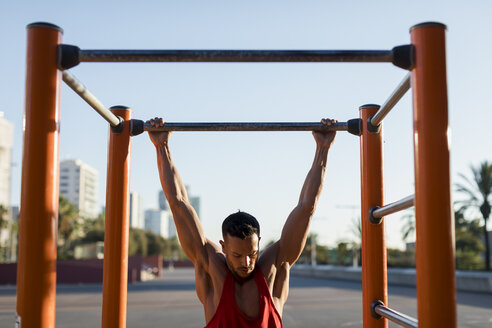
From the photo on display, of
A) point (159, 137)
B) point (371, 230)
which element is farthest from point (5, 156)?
point (371, 230)

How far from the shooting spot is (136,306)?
53.7 ft

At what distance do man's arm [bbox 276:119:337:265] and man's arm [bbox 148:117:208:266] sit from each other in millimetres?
410

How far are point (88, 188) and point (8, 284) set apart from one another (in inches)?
5032

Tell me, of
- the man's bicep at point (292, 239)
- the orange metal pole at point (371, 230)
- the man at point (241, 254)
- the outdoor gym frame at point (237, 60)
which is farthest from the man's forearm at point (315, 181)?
the outdoor gym frame at point (237, 60)

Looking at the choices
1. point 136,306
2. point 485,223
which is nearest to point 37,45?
point 136,306

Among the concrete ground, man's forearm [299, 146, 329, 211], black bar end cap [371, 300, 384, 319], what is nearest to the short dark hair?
man's forearm [299, 146, 329, 211]

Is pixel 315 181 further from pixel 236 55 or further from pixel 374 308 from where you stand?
pixel 236 55

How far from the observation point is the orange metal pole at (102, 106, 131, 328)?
9.40 feet

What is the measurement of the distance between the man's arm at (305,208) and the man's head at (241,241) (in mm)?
304

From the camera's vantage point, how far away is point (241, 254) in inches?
100

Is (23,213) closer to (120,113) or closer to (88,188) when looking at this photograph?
(120,113)

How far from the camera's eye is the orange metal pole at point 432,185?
6.12 feet

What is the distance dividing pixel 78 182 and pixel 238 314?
492ft

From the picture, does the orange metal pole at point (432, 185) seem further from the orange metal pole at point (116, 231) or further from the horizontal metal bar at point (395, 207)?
the orange metal pole at point (116, 231)
